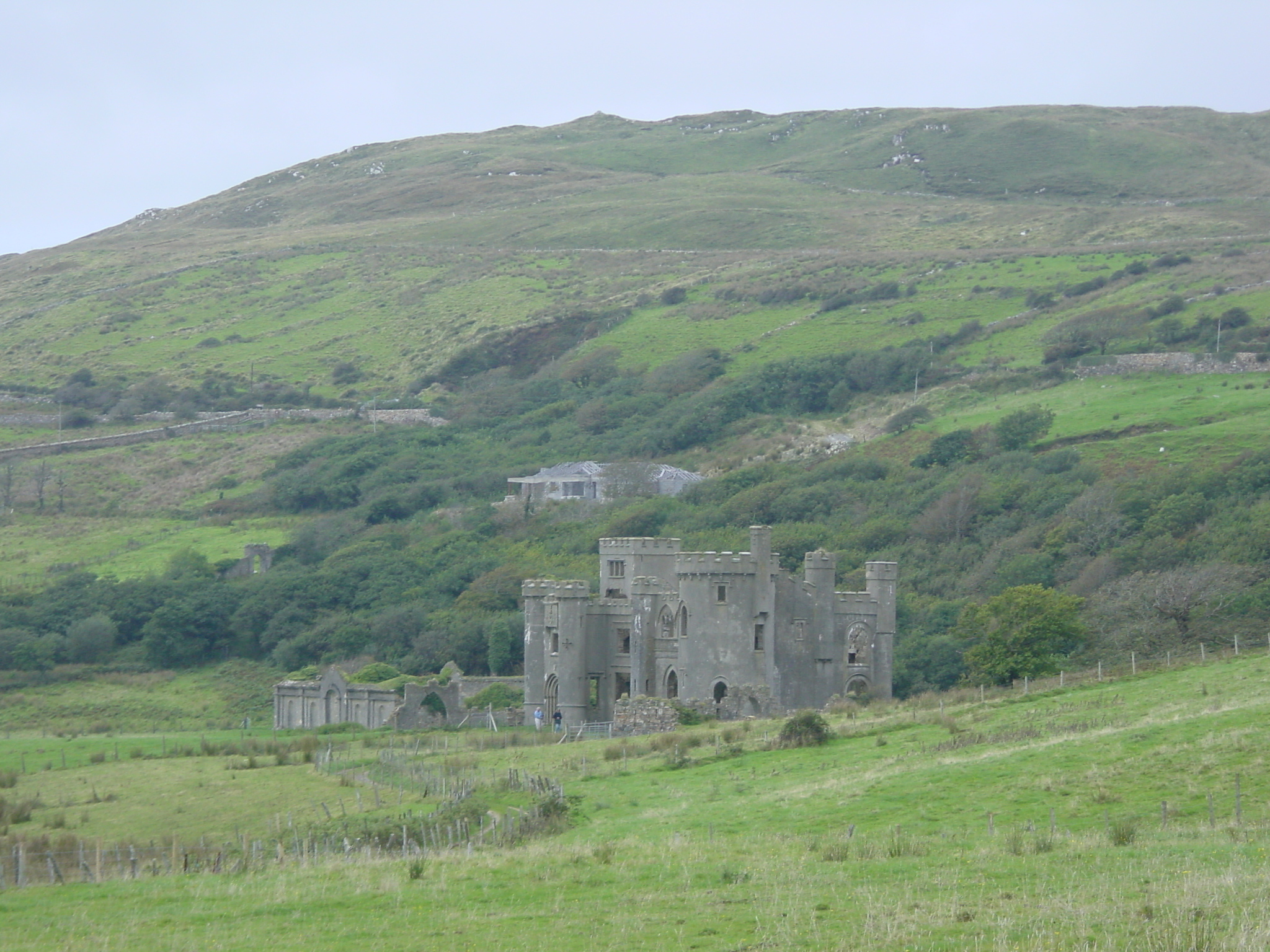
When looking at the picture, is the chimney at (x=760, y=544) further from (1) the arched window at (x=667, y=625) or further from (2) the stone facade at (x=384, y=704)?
(2) the stone facade at (x=384, y=704)

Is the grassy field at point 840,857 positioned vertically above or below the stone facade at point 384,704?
above

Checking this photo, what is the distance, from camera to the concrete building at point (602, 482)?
101438mm

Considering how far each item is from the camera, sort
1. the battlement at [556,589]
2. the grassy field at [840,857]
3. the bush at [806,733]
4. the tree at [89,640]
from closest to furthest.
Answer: the grassy field at [840,857], the bush at [806,733], the battlement at [556,589], the tree at [89,640]

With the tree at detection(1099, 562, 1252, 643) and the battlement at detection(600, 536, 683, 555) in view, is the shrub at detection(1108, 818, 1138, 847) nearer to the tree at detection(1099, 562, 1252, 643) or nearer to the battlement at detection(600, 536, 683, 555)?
the tree at detection(1099, 562, 1252, 643)

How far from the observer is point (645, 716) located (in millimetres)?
47125

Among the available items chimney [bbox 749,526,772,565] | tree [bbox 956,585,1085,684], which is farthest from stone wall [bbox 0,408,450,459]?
tree [bbox 956,585,1085,684]

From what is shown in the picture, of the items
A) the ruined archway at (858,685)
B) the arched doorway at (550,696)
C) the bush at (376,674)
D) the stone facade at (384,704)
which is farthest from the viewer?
the bush at (376,674)

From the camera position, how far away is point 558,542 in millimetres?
90688

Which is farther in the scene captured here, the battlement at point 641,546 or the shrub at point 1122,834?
the battlement at point 641,546

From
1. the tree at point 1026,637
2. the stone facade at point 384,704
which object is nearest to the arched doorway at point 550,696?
the stone facade at point 384,704

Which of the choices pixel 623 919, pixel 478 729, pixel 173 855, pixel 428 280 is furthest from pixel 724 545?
pixel 428 280

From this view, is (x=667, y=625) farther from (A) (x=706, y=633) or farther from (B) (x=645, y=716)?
(B) (x=645, y=716)

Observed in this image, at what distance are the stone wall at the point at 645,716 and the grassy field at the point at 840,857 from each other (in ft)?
27.7

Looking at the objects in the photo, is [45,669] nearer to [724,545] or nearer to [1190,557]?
[724,545]
